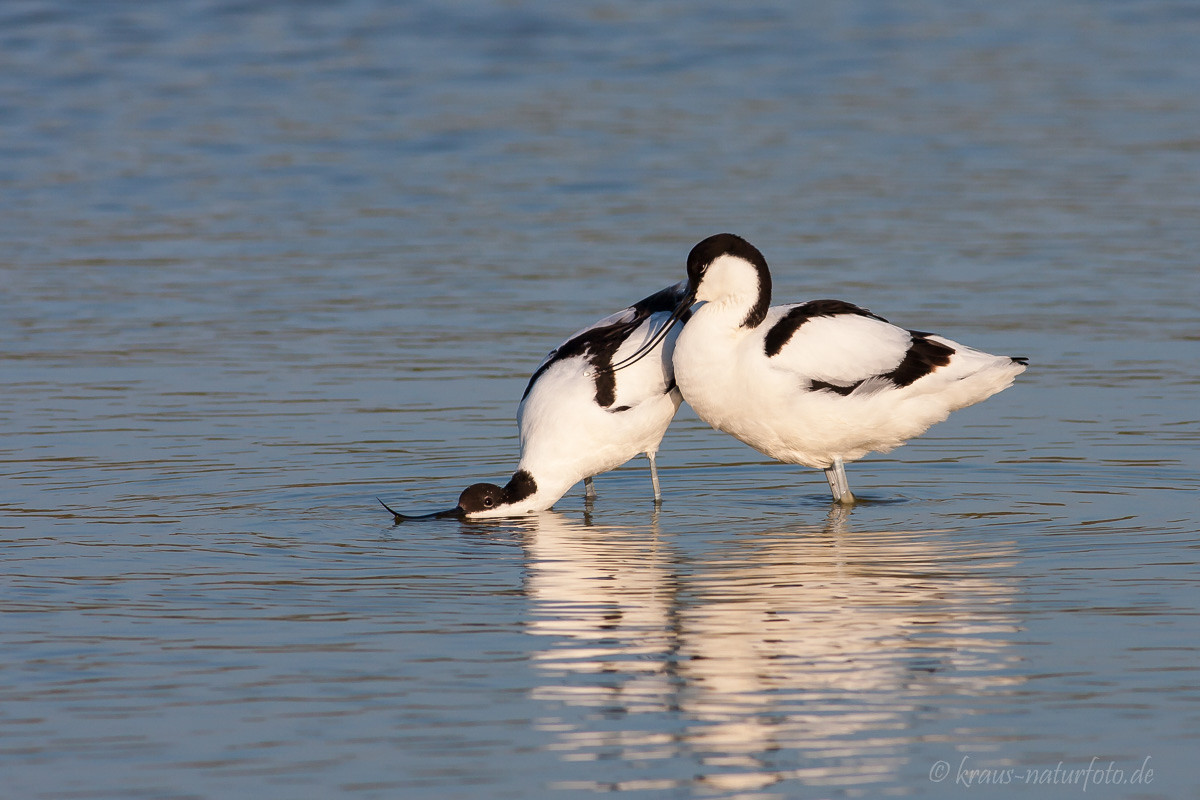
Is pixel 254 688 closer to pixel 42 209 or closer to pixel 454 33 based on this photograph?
pixel 42 209

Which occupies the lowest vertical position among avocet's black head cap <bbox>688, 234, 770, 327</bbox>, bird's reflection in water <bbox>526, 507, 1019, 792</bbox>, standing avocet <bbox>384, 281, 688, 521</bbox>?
bird's reflection in water <bbox>526, 507, 1019, 792</bbox>

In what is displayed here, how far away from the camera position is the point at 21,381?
437 inches

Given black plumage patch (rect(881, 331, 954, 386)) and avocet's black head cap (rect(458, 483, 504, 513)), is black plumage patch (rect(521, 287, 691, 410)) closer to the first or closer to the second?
avocet's black head cap (rect(458, 483, 504, 513))

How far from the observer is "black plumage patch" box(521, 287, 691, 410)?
9023 mm

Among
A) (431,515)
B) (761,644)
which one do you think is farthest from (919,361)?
(761,644)

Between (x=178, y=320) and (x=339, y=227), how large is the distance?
325 centimetres

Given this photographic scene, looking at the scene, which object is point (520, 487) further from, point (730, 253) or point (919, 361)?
point (919, 361)

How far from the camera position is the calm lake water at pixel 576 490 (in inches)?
219

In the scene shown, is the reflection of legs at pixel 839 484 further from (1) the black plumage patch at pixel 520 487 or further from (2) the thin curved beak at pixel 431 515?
(2) the thin curved beak at pixel 431 515

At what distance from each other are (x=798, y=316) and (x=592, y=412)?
110 centimetres

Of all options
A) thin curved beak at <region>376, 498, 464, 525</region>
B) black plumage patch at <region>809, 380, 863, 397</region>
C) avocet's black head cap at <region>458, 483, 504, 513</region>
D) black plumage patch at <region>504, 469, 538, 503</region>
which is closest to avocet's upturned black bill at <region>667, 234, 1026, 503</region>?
black plumage patch at <region>809, 380, 863, 397</region>

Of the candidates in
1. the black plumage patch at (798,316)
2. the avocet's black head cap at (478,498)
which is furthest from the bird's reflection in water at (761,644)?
the black plumage patch at (798,316)

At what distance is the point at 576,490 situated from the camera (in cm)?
1010

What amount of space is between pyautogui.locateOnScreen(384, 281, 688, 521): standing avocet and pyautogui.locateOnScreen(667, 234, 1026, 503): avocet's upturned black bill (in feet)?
1.00
